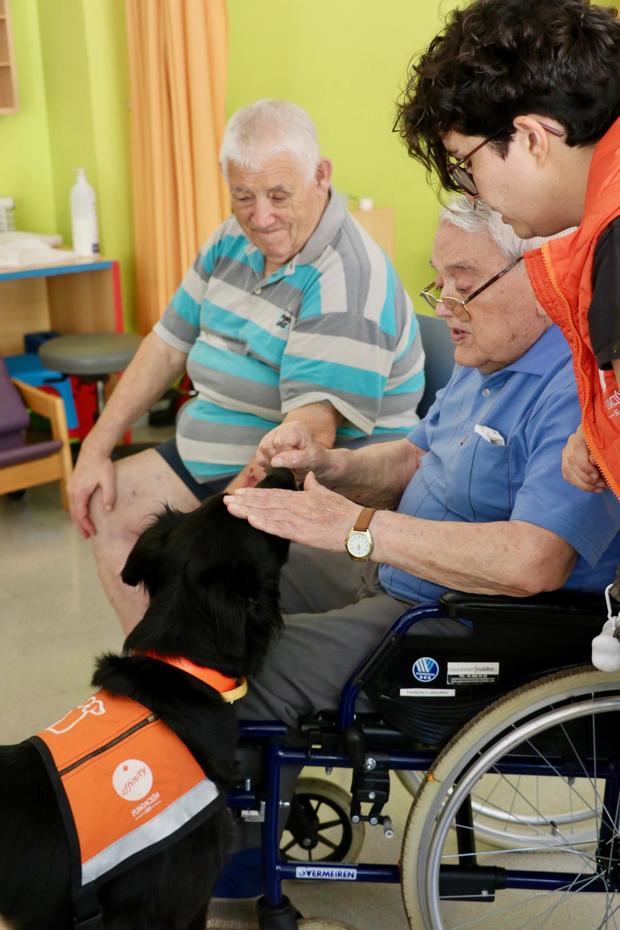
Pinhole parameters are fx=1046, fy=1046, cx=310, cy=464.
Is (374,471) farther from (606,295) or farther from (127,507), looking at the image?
(606,295)

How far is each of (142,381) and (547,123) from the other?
155cm

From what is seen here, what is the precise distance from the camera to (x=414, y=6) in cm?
425

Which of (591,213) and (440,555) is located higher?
(591,213)

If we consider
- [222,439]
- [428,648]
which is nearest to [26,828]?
[428,648]

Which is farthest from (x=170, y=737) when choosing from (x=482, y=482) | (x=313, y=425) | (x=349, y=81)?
(x=349, y=81)

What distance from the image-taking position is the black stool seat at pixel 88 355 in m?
3.83

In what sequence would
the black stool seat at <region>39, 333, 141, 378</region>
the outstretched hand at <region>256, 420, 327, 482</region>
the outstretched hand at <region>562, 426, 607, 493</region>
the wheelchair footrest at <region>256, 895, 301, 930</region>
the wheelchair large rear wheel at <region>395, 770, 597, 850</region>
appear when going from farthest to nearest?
the black stool seat at <region>39, 333, 141, 378</region> → the wheelchair large rear wheel at <region>395, 770, 597, 850</region> → the outstretched hand at <region>256, 420, 327, 482</region> → the wheelchair footrest at <region>256, 895, 301, 930</region> → the outstretched hand at <region>562, 426, 607, 493</region>

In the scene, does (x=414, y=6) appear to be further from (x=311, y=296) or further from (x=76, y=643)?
(x=76, y=643)

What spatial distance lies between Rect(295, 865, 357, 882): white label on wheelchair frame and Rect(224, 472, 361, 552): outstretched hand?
509 millimetres

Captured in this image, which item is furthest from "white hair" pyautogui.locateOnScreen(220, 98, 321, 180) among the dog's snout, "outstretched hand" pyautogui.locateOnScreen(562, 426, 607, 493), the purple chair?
the purple chair

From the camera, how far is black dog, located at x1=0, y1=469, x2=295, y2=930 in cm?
137

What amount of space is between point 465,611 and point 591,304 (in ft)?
1.83

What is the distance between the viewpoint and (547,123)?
1219 mm

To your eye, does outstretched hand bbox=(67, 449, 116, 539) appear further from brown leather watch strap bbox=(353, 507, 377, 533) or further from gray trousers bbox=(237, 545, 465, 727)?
brown leather watch strap bbox=(353, 507, 377, 533)
